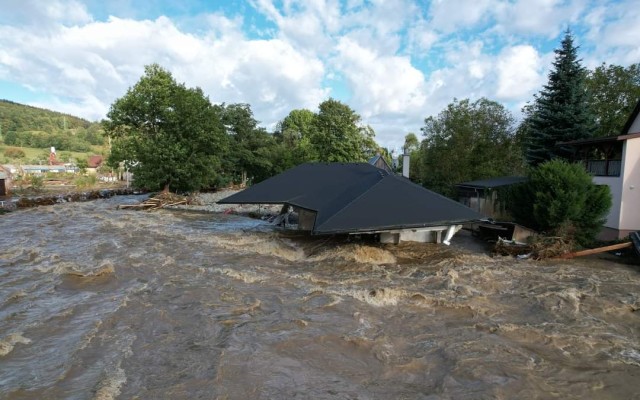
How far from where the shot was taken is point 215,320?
659 centimetres

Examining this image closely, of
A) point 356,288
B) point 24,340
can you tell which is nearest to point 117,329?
point 24,340

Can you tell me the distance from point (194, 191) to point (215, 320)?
85.5ft

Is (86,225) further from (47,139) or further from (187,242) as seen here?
(47,139)

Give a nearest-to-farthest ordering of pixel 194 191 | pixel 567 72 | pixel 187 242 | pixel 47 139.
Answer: pixel 187 242
pixel 567 72
pixel 194 191
pixel 47 139

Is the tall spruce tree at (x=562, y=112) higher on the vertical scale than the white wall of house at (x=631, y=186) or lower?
higher

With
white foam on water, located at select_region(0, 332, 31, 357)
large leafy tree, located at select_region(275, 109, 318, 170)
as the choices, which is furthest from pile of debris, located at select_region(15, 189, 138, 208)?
white foam on water, located at select_region(0, 332, 31, 357)

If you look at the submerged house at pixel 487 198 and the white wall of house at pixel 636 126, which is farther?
the white wall of house at pixel 636 126

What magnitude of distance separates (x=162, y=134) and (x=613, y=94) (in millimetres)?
28463

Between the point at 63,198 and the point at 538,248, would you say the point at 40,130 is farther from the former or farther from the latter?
the point at 538,248

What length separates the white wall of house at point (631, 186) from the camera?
46.0 ft

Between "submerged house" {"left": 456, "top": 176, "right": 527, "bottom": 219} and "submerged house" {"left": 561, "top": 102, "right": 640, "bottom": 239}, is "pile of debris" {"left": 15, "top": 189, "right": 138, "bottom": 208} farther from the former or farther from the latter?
"submerged house" {"left": 561, "top": 102, "right": 640, "bottom": 239}

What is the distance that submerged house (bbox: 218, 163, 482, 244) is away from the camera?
382 inches

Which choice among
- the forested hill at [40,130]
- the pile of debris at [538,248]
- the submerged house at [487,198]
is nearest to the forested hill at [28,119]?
the forested hill at [40,130]

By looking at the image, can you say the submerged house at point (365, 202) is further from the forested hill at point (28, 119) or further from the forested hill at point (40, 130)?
the forested hill at point (28, 119)
